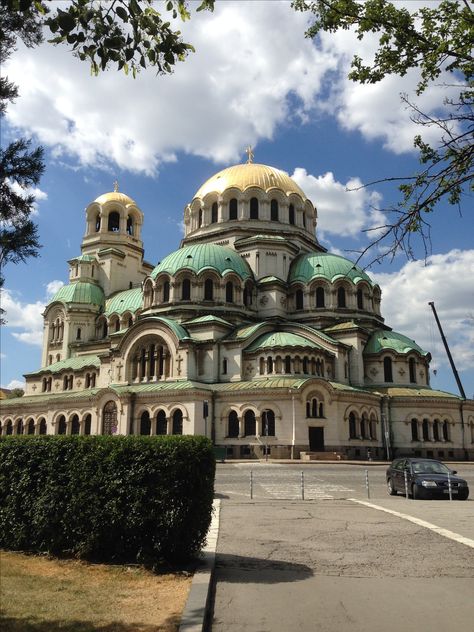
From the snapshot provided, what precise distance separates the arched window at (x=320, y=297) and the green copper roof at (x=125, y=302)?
709 inches

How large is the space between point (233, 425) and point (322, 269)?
1902 cm

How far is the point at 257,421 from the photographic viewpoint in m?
43.5

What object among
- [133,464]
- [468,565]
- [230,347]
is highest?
[230,347]

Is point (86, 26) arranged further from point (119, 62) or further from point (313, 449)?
point (313, 449)

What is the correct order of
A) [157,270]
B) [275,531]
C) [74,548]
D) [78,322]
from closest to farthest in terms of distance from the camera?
[74,548] → [275,531] → [157,270] → [78,322]

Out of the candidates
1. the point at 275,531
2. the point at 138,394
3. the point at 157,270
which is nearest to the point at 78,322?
the point at 157,270

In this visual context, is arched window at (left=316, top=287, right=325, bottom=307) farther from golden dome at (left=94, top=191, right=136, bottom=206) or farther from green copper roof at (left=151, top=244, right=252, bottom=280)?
golden dome at (left=94, top=191, right=136, bottom=206)

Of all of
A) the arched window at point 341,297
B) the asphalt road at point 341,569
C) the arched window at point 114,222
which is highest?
the arched window at point 114,222

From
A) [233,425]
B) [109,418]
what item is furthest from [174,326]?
[233,425]

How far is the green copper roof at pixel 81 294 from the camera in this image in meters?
61.8

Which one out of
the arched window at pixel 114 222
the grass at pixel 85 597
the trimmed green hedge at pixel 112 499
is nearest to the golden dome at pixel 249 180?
the arched window at pixel 114 222

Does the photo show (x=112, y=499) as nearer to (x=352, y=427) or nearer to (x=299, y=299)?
(x=352, y=427)

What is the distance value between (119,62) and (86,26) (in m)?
0.52

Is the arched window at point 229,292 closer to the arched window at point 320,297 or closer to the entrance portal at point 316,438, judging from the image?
the arched window at point 320,297
